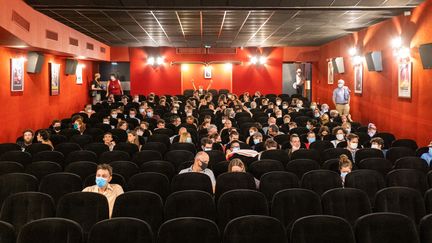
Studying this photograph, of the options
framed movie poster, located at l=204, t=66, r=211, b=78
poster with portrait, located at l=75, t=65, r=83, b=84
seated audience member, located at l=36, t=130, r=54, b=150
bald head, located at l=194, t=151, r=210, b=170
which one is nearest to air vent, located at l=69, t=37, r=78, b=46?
poster with portrait, located at l=75, t=65, r=83, b=84

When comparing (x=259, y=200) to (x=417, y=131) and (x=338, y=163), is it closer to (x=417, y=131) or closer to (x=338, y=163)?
(x=338, y=163)

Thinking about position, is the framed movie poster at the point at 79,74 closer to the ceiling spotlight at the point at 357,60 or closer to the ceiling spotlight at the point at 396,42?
the ceiling spotlight at the point at 357,60

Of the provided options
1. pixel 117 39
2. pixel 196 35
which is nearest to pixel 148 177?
pixel 196 35

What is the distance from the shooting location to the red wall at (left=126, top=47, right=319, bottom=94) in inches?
1030

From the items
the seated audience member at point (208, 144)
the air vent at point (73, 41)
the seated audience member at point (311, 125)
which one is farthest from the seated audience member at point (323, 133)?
the air vent at point (73, 41)

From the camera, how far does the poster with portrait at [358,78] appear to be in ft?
59.5

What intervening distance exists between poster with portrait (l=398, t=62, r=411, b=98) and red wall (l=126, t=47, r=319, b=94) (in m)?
11.9

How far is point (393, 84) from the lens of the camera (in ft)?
48.8

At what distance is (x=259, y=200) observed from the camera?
593 centimetres

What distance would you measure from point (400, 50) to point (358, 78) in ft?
14.7

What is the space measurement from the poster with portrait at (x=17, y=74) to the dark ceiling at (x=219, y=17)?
1771 millimetres

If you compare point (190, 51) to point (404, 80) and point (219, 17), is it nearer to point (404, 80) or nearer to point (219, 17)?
point (219, 17)

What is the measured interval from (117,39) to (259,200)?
16112 millimetres

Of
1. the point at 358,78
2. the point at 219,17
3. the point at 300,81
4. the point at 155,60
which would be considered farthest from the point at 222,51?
the point at 219,17
